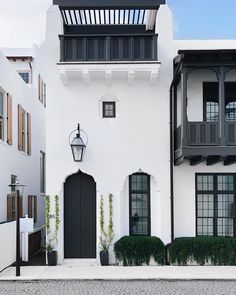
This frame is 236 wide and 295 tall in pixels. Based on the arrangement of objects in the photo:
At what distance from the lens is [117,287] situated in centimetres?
1175

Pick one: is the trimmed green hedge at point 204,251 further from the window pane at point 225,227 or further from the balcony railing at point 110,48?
the balcony railing at point 110,48

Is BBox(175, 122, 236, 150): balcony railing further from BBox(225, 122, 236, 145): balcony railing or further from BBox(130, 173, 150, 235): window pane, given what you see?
BBox(130, 173, 150, 235): window pane

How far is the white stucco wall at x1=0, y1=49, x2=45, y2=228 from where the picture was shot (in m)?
16.2

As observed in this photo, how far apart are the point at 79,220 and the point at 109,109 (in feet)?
11.6

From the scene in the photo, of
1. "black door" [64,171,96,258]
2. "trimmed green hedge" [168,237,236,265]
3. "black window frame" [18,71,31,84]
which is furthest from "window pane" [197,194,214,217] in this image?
"black window frame" [18,71,31,84]

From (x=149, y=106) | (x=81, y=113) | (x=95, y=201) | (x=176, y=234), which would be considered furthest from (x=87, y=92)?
(x=176, y=234)

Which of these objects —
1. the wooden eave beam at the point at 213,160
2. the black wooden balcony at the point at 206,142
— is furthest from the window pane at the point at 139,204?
the wooden eave beam at the point at 213,160

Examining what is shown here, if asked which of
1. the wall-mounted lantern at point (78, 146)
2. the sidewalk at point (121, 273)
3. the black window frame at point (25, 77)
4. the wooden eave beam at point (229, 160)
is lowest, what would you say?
the sidewalk at point (121, 273)

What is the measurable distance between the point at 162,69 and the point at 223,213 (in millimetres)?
4788

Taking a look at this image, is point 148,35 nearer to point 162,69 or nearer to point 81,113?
point 162,69

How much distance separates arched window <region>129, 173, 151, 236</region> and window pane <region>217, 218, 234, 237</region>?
2.13 m

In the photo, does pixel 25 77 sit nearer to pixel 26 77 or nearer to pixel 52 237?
pixel 26 77

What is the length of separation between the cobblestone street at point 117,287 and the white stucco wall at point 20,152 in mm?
4495

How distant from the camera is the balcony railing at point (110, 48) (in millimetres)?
15031
